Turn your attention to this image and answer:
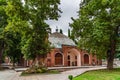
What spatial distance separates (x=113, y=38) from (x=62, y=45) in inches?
1070

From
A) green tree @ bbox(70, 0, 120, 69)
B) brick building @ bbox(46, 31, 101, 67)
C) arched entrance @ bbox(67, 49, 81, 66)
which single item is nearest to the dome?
brick building @ bbox(46, 31, 101, 67)

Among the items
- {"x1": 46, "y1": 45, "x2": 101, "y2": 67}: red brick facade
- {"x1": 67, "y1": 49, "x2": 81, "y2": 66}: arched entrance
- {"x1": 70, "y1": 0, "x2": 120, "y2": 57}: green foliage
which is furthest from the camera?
{"x1": 67, "y1": 49, "x2": 81, "y2": 66}: arched entrance

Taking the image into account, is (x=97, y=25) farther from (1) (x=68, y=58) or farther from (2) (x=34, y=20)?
(1) (x=68, y=58)

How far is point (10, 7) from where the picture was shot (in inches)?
1294

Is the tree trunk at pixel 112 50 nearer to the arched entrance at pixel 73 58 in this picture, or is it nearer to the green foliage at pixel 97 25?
the green foliage at pixel 97 25

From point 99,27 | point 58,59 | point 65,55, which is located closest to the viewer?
point 99,27

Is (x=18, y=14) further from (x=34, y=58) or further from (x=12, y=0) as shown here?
(x=34, y=58)

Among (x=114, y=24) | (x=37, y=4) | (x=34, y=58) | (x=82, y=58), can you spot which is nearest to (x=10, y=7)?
(x=37, y=4)

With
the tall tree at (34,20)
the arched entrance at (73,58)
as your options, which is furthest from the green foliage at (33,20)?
the arched entrance at (73,58)

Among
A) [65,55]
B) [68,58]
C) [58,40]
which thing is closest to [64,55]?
[65,55]

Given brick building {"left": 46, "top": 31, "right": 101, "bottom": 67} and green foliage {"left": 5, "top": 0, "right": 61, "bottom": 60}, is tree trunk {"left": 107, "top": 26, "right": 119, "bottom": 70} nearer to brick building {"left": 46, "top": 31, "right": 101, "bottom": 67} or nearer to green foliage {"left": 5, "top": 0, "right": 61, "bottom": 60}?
green foliage {"left": 5, "top": 0, "right": 61, "bottom": 60}

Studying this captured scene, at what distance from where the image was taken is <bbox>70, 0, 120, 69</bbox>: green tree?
106 ft

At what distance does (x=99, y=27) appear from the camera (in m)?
31.9

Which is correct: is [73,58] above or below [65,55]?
below
